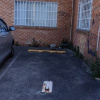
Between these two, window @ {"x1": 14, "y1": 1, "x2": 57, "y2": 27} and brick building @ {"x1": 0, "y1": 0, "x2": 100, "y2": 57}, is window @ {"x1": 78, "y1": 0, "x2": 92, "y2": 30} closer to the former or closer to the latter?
brick building @ {"x1": 0, "y1": 0, "x2": 100, "y2": 57}

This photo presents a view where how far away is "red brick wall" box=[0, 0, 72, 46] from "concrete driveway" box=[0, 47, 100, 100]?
4126mm

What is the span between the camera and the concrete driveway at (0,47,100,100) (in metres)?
4.07

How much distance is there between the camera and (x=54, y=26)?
1124 centimetres

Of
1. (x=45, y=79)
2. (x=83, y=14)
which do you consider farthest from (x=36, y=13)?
(x=45, y=79)

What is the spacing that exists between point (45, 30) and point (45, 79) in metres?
6.32

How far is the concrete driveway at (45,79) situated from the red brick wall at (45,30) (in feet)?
13.5

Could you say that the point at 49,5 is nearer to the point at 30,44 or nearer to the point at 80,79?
the point at 30,44

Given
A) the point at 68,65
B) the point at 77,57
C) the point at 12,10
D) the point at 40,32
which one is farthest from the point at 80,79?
the point at 12,10

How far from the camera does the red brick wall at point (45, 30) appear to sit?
11023 mm

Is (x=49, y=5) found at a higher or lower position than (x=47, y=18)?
higher

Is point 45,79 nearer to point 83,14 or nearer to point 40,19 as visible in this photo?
point 83,14

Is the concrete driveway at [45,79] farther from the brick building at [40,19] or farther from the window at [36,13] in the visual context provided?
the window at [36,13]

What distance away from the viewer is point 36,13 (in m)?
11.1

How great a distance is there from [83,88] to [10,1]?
8.27 m
